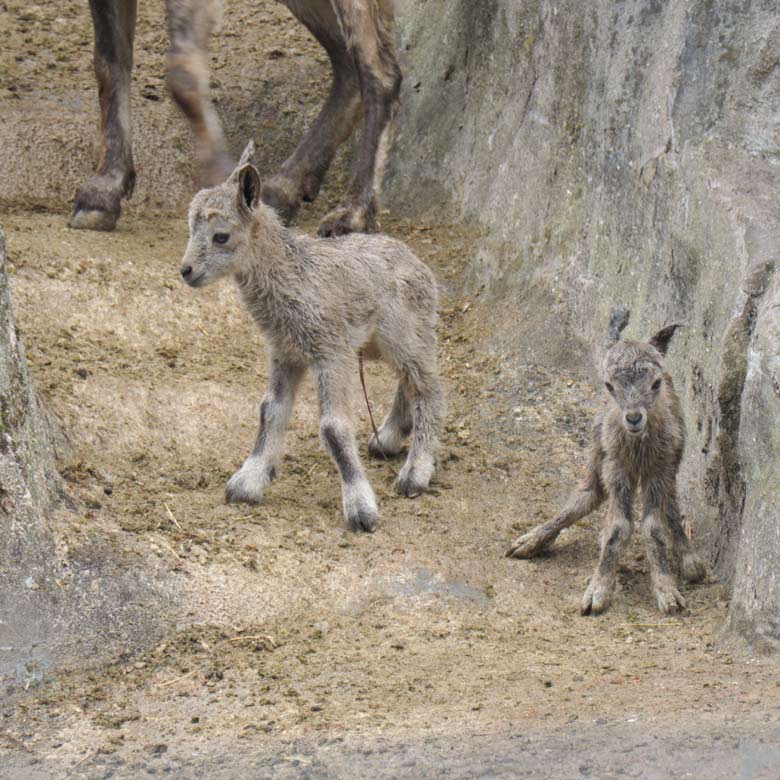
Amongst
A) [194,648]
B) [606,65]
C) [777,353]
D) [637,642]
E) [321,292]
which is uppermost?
[606,65]

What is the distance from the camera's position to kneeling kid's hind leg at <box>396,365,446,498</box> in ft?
20.9

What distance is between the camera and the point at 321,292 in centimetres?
623

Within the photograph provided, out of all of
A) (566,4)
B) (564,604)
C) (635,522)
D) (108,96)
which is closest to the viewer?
(564,604)

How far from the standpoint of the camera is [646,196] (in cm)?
653

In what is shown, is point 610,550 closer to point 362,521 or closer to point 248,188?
point 362,521

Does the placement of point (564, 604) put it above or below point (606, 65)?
below

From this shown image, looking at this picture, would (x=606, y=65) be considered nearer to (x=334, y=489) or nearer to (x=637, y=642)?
(x=334, y=489)

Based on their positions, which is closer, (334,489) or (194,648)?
(194,648)

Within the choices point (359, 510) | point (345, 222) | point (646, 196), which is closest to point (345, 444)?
point (359, 510)

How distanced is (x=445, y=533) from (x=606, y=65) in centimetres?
251

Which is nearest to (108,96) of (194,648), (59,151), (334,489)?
(59,151)

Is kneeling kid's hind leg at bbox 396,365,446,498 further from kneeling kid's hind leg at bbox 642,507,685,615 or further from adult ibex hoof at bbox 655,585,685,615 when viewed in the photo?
adult ibex hoof at bbox 655,585,685,615

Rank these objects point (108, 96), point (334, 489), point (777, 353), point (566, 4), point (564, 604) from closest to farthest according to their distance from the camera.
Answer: point (777, 353)
point (564, 604)
point (334, 489)
point (566, 4)
point (108, 96)

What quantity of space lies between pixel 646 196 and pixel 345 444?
1.76 meters
